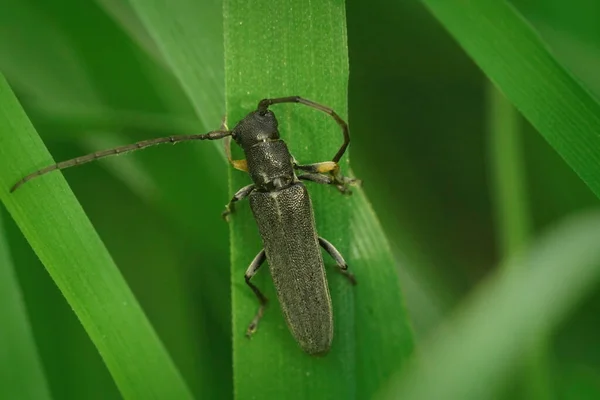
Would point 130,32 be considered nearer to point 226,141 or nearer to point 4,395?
point 226,141

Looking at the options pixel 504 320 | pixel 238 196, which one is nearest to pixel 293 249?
pixel 238 196

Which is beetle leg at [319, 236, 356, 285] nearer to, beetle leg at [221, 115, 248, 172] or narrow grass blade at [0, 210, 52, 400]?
beetle leg at [221, 115, 248, 172]

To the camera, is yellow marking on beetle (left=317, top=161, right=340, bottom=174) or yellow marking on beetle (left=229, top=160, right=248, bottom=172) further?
yellow marking on beetle (left=229, top=160, right=248, bottom=172)

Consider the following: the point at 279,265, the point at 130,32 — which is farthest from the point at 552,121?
the point at 130,32

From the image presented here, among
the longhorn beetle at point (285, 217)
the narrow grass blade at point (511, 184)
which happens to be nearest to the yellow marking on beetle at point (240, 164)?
the longhorn beetle at point (285, 217)

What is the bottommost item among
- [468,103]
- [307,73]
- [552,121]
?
[468,103]

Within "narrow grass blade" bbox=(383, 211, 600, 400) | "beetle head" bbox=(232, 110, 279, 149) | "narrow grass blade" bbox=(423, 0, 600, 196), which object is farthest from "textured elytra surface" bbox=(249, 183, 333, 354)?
"narrow grass blade" bbox=(423, 0, 600, 196)

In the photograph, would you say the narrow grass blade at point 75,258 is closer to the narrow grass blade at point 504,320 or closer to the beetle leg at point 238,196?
the beetle leg at point 238,196
